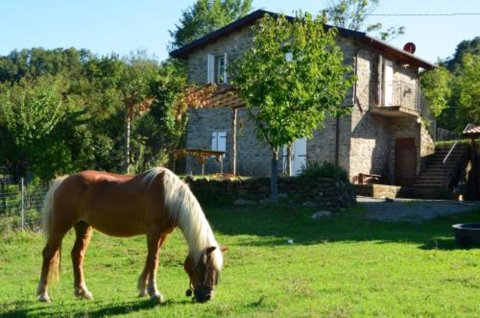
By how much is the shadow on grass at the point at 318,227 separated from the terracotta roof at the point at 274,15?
8362 mm

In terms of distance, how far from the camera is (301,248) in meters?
12.3

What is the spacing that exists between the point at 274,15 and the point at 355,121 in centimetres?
534

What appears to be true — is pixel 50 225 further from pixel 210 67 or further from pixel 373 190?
pixel 210 67

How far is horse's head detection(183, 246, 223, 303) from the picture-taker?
256 inches

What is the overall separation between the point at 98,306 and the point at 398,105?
69.3ft

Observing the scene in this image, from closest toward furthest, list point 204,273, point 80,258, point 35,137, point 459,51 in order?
point 204,273 → point 80,258 → point 35,137 → point 459,51

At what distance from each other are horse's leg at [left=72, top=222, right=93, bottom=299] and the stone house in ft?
49.5

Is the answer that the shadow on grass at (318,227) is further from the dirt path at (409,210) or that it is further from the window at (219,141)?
the window at (219,141)

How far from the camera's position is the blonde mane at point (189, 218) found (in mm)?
6582

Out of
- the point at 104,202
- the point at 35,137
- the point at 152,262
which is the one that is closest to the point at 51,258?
the point at 104,202

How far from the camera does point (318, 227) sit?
52.4 feet

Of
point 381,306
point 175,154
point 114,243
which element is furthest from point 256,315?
point 175,154

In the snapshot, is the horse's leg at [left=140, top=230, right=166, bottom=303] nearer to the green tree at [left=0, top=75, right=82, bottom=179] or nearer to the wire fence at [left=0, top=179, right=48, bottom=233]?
the wire fence at [left=0, top=179, right=48, bottom=233]

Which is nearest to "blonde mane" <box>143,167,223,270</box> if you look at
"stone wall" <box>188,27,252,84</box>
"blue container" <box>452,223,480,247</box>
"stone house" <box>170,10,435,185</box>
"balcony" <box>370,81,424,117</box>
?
"blue container" <box>452,223,480,247</box>
